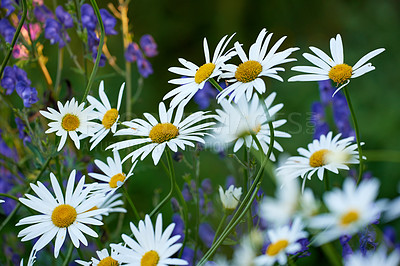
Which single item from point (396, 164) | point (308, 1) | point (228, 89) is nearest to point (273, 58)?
point (228, 89)

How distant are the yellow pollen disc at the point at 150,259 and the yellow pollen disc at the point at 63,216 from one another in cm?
12

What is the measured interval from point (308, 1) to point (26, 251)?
80.8 inches

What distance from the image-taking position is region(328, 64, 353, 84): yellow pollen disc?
562 mm

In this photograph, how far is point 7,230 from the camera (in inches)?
33.4

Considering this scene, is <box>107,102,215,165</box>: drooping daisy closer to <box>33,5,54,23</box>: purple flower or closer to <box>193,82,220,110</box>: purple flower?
<box>193,82,220,110</box>: purple flower

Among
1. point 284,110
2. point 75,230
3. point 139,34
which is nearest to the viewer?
point 75,230

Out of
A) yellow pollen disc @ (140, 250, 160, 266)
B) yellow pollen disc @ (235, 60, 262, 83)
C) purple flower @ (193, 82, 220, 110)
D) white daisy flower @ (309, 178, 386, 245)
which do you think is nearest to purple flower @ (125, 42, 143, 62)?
purple flower @ (193, 82, 220, 110)

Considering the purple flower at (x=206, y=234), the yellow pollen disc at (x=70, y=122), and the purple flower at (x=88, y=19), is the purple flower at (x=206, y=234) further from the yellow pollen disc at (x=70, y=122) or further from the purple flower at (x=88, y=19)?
the purple flower at (x=88, y=19)

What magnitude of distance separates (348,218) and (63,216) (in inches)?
14.1

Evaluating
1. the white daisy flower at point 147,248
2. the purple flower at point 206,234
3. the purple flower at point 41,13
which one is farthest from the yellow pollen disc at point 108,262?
the purple flower at point 41,13

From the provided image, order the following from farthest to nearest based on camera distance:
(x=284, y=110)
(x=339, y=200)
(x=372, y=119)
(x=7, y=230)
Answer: (x=284, y=110) → (x=372, y=119) → (x=7, y=230) → (x=339, y=200)

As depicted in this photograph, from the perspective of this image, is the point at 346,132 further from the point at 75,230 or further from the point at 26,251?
the point at 26,251

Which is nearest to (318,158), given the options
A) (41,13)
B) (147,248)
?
(147,248)

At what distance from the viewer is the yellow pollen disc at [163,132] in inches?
23.2
